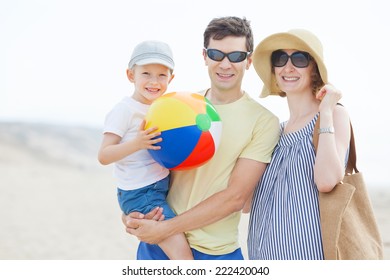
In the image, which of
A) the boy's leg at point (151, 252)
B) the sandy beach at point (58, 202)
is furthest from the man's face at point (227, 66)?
the sandy beach at point (58, 202)

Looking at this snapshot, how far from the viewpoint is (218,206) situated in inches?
137

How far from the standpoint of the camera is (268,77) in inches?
149

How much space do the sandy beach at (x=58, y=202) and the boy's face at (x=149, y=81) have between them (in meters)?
7.97

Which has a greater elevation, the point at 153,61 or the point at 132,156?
the point at 153,61

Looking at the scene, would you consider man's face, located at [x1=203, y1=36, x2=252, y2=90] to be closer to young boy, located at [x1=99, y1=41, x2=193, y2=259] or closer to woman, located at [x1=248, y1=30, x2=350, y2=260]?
woman, located at [x1=248, y1=30, x2=350, y2=260]

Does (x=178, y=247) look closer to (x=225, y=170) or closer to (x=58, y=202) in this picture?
(x=225, y=170)

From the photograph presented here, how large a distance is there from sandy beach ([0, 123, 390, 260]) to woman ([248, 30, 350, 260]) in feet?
26.7

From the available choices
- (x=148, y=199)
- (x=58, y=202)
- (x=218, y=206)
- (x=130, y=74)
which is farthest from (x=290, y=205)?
(x=58, y=202)

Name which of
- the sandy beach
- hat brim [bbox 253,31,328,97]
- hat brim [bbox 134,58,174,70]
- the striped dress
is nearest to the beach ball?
hat brim [bbox 134,58,174,70]

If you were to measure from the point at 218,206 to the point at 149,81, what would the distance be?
947mm

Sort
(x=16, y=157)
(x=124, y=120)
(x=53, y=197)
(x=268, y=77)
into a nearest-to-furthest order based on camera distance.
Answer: (x=124, y=120), (x=268, y=77), (x=53, y=197), (x=16, y=157)

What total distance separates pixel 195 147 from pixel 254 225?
682 millimetres
